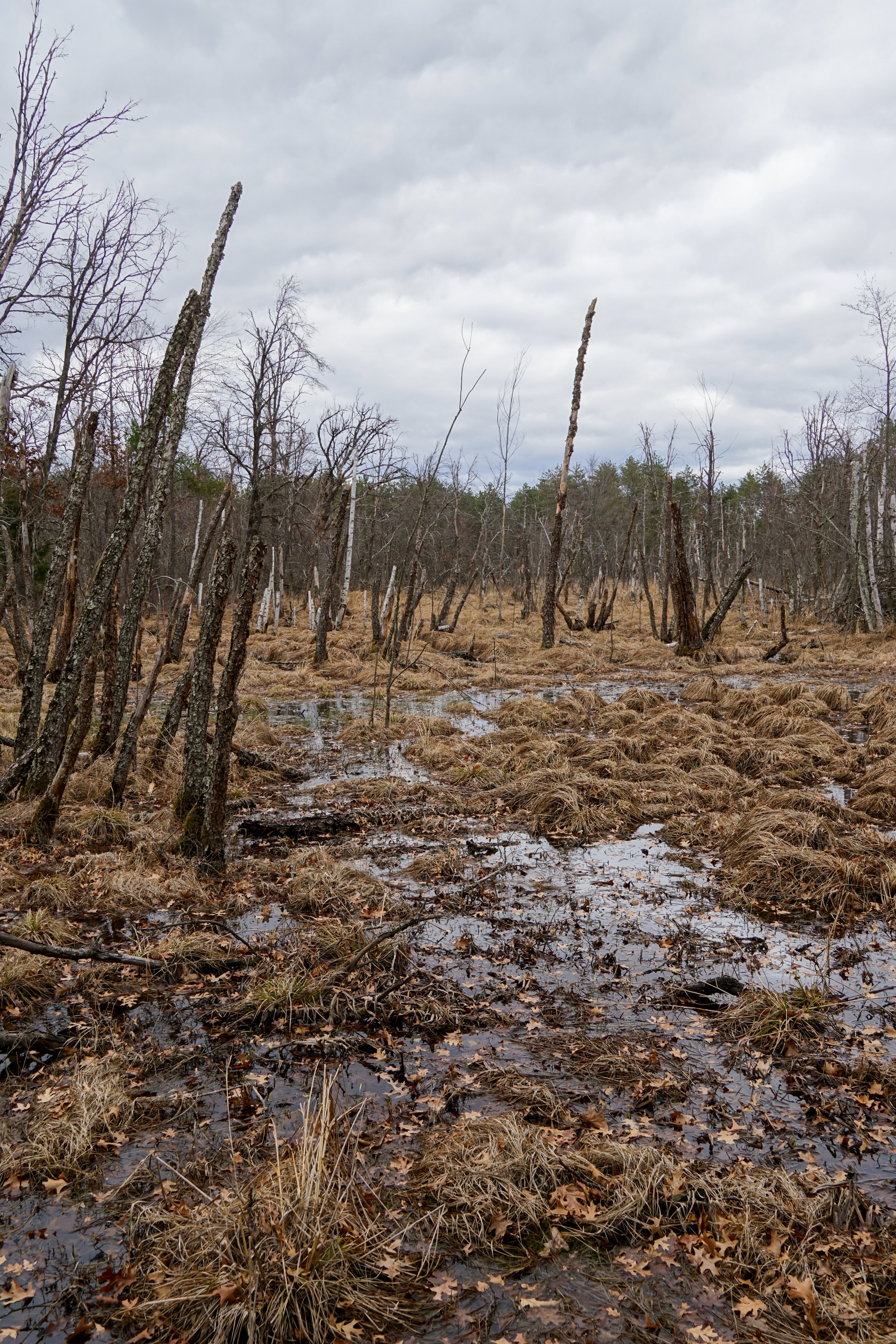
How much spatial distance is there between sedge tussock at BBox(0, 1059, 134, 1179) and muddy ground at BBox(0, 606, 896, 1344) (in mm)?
15

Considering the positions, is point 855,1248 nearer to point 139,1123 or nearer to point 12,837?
point 139,1123

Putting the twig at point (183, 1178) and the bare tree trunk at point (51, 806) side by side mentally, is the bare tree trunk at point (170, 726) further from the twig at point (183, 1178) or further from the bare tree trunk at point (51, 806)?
the twig at point (183, 1178)

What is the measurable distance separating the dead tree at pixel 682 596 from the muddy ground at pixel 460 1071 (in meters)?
12.8

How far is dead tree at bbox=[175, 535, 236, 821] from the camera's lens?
678cm

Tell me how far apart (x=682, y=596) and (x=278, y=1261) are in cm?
2065

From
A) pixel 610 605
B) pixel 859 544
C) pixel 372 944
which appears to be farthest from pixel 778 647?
pixel 372 944

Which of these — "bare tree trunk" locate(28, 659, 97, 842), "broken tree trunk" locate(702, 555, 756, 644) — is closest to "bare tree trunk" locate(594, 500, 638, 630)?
"broken tree trunk" locate(702, 555, 756, 644)

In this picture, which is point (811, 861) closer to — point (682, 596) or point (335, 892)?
point (335, 892)

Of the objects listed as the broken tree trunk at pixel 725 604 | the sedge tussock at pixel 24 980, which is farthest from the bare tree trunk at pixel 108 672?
the broken tree trunk at pixel 725 604

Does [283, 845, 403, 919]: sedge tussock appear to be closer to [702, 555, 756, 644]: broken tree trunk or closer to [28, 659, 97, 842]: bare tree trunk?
[28, 659, 97, 842]: bare tree trunk

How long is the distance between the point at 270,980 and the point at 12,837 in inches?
149

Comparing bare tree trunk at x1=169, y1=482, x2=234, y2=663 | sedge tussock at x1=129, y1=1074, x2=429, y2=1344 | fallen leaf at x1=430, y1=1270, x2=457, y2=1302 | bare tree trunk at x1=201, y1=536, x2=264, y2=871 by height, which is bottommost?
fallen leaf at x1=430, y1=1270, x2=457, y2=1302

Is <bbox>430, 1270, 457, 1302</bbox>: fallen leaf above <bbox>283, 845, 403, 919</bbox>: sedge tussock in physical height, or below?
below

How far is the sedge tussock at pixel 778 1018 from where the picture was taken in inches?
163
